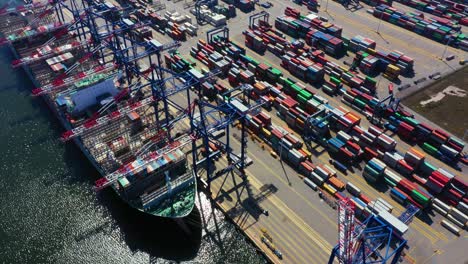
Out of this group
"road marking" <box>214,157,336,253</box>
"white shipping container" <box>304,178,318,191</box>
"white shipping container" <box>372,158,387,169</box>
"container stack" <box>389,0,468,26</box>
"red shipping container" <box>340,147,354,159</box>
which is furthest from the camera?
"container stack" <box>389,0,468,26</box>

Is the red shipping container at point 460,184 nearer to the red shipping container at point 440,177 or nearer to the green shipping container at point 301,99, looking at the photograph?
the red shipping container at point 440,177

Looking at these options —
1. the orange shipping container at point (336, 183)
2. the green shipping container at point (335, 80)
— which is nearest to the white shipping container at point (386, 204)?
the orange shipping container at point (336, 183)

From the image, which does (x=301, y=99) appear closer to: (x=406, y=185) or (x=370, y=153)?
(x=370, y=153)

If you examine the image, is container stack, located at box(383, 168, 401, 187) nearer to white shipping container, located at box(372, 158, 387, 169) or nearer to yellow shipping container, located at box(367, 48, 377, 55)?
white shipping container, located at box(372, 158, 387, 169)

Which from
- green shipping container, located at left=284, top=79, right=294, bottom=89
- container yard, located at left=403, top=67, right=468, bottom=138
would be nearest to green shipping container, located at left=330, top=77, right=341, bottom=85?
green shipping container, located at left=284, top=79, right=294, bottom=89

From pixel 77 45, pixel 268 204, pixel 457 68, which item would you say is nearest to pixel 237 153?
pixel 268 204

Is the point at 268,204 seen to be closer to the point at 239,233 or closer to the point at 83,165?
the point at 239,233
